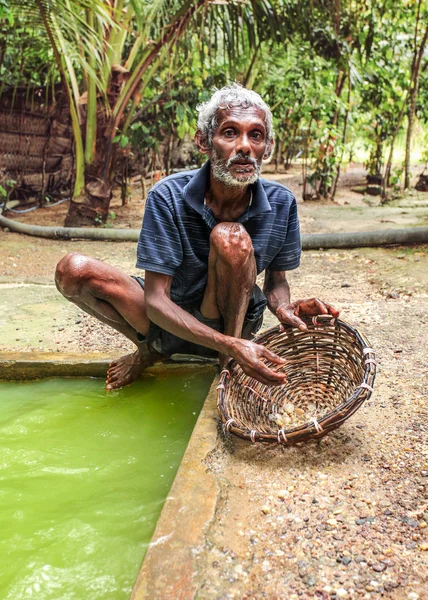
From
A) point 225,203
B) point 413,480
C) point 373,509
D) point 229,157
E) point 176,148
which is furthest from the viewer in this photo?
point 176,148

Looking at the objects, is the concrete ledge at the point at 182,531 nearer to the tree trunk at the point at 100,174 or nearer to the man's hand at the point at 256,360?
the man's hand at the point at 256,360

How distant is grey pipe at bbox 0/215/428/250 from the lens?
5094 millimetres

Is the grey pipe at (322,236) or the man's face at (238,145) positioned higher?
the man's face at (238,145)

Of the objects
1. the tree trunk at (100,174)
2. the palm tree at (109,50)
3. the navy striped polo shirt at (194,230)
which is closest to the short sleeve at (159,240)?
the navy striped polo shirt at (194,230)

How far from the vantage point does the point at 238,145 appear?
2.02 m

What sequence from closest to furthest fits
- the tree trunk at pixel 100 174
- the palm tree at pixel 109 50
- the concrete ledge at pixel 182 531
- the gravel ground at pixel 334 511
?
the concrete ledge at pixel 182 531
the gravel ground at pixel 334 511
the palm tree at pixel 109 50
the tree trunk at pixel 100 174

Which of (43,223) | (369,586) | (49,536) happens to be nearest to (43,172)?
(43,223)

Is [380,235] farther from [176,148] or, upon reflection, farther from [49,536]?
[176,148]

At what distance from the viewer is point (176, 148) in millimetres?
10750

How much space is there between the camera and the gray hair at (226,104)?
2.05 metres

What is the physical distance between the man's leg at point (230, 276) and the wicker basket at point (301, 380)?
0.48 feet

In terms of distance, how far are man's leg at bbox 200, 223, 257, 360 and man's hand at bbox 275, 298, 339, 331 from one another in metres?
0.15

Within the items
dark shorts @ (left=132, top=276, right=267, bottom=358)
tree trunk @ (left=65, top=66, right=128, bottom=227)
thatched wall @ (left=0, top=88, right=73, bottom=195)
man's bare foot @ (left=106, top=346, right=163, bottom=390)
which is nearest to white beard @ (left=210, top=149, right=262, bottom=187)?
dark shorts @ (left=132, top=276, right=267, bottom=358)

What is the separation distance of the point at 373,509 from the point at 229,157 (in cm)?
124
